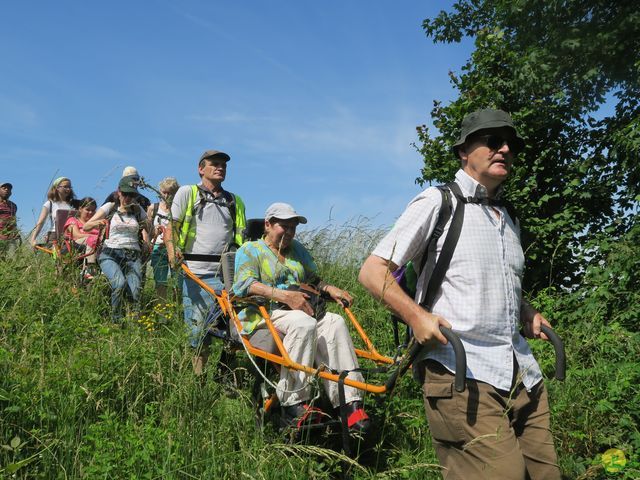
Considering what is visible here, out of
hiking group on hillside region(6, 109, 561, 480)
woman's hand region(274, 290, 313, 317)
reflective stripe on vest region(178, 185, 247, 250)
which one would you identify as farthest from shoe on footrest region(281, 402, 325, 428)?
reflective stripe on vest region(178, 185, 247, 250)

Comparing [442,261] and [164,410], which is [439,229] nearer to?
[442,261]

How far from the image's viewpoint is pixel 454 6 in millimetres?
13664

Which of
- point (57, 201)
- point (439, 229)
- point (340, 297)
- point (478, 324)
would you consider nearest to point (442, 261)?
point (439, 229)

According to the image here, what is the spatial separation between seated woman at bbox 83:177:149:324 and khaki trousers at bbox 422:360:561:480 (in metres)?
4.58

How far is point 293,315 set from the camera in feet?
13.7

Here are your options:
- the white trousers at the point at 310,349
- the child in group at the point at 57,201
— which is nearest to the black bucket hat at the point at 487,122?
the white trousers at the point at 310,349

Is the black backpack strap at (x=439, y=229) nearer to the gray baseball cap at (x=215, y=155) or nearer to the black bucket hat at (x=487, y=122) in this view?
the black bucket hat at (x=487, y=122)

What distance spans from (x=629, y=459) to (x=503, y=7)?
22.3ft

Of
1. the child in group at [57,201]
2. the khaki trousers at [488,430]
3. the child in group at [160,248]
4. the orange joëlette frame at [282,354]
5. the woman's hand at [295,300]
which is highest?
the child in group at [57,201]

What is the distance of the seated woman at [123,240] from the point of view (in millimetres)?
6660

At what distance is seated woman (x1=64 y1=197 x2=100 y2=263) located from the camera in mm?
7158

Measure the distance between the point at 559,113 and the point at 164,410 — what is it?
6.13 meters

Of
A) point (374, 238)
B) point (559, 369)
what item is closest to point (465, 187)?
point (559, 369)

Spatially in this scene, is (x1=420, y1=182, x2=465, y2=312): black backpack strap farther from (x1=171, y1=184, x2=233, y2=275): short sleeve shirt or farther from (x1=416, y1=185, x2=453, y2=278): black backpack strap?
(x1=171, y1=184, x2=233, y2=275): short sleeve shirt
